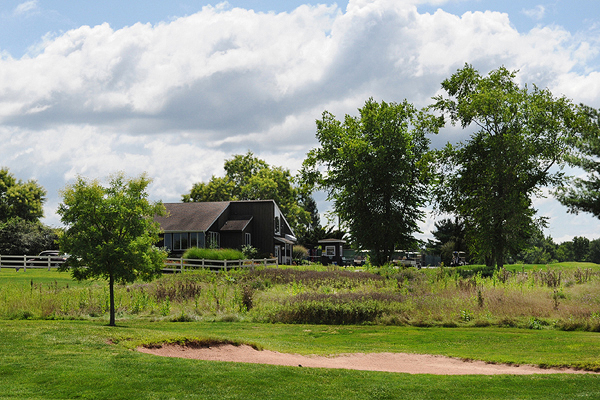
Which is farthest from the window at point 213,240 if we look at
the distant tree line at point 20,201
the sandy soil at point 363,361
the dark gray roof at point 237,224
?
the sandy soil at point 363,361

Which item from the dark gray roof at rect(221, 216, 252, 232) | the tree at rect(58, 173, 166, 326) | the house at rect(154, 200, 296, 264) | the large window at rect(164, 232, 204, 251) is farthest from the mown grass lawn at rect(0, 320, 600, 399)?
the dark gray roof at rect(221, 216, 252, 232)

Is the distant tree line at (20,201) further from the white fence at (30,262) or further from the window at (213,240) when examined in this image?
the window at (213,240)

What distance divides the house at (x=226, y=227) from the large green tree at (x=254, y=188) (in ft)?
40.8

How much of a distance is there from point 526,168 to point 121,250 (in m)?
27.2

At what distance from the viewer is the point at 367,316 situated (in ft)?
59.0

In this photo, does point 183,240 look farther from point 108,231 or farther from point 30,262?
point 108,231

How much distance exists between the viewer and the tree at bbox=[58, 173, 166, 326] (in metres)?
16.5

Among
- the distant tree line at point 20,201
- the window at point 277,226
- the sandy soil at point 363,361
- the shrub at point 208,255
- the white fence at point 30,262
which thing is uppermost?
→ the distant tree line at point 20,201

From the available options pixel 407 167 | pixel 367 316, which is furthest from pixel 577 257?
pixel 367 316

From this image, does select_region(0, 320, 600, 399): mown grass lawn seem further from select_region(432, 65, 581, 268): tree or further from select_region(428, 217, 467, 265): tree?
select_region(428, 217, 467, 265): tree

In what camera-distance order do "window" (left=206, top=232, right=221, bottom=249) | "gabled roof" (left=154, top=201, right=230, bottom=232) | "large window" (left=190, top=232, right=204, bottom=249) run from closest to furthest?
"window" (left=206, top=232, right=221, bottom=249)
"large window" (left=190, top=232, right=204, bottom=249)
"gabled roof" (left=154, top=201, right=230, bottom=232)

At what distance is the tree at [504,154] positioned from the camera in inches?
1341

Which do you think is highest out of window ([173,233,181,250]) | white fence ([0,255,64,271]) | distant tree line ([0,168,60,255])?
distant tree line ([0,168,60,255])

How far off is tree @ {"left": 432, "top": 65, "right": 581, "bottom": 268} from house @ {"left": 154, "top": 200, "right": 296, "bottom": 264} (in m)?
20.4
